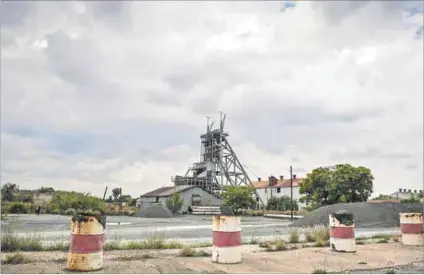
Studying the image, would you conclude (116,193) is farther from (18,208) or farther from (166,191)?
(18,208)

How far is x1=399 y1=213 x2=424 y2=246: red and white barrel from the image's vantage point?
9.83m

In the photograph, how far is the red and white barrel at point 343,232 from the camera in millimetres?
8489

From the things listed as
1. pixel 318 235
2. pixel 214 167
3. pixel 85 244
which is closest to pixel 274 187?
pixel 214 167

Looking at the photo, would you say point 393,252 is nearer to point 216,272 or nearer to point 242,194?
point 216,272

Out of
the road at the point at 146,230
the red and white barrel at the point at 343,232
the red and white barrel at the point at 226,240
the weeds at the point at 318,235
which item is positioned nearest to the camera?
the red and white barrel at the point at 226,240

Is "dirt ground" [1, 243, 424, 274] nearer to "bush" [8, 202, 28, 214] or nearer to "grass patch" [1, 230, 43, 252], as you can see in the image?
"grass patch" [1, 230, 43, 252]

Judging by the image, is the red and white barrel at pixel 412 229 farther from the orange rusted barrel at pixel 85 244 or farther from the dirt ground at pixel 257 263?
the orange rusted barrel at pixel 85 244

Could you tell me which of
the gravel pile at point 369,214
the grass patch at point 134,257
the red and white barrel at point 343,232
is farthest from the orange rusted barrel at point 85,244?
the gravel pile at point 369,214

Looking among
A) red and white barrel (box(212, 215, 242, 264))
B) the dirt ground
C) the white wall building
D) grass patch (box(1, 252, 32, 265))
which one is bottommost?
the dirt ground

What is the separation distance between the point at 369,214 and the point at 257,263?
23.4 metres

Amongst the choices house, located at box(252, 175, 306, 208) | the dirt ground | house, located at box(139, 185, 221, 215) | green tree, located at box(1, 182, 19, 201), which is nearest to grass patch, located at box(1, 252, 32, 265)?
the dirt ground

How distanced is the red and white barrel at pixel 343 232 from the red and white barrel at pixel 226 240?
9.01 feet

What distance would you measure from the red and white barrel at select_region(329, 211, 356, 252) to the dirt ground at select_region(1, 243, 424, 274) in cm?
22

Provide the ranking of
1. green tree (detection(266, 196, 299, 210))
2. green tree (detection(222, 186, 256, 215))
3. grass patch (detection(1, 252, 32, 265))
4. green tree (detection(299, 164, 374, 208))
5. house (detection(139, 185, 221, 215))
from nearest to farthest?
1. grass patch (detection(1, 252, 32, 265))
2. green tree (detection(299, 164, 374, 208))
3. green tree (detection(222, 186, 256, 215))
4. house (detection(139, 185, 221, 215))
5. green tree (detection(266, 196, 299, 210))
